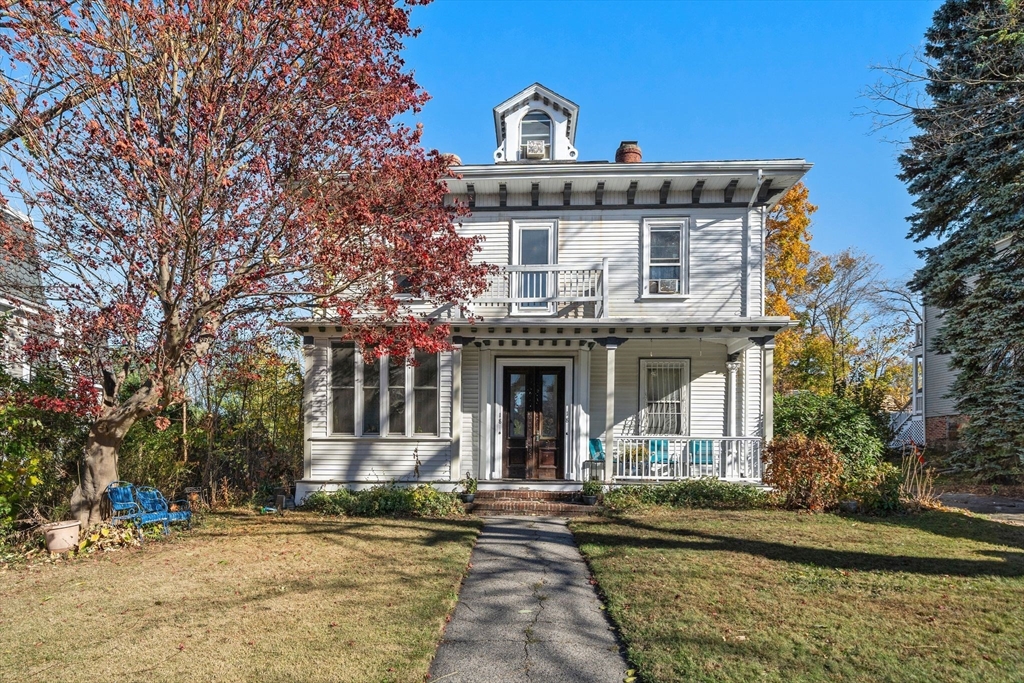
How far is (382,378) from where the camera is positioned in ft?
43.9

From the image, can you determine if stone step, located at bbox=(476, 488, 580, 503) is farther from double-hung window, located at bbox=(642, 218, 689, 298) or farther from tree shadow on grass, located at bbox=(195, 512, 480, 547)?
double-hung window, located at bbox=(642, 218, 689, 298)

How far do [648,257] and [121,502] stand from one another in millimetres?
10604

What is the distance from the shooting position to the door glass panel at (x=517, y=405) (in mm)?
13875

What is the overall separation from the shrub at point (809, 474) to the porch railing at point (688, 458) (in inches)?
37.0

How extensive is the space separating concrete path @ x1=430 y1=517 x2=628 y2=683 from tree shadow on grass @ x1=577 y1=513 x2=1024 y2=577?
0.88 metres

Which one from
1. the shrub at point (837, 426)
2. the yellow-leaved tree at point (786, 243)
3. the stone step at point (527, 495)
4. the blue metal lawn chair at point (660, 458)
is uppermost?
the yellow-leaved tree at point (786, 243)

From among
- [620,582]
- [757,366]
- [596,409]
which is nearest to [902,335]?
[757,366]

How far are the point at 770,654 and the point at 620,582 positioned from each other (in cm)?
214

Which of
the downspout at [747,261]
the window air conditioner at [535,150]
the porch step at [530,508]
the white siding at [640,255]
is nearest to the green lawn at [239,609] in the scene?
the porch step at [530,508]

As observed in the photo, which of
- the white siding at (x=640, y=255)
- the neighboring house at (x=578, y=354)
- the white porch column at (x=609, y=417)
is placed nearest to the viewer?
the white porch column at (x=609, y=417)

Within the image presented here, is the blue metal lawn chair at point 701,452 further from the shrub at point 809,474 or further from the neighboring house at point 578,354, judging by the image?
the shrub at point 809,474

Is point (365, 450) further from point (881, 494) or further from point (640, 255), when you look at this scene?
point (881, 494)

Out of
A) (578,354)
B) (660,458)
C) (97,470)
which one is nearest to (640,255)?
(578,354)

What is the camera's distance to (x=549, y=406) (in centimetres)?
1388
